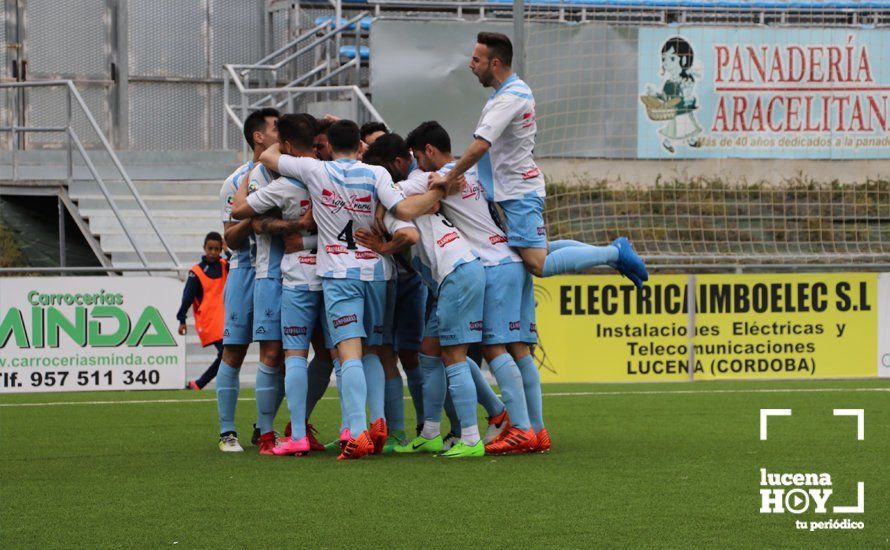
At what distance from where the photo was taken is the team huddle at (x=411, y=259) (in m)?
8.34

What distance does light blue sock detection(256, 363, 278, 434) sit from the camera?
8.92 metres

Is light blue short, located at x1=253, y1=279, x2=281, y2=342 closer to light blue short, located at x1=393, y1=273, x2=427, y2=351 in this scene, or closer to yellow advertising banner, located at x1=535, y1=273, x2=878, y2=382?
light blue short, located at x1=393, y1=273, x2=427, y2=351

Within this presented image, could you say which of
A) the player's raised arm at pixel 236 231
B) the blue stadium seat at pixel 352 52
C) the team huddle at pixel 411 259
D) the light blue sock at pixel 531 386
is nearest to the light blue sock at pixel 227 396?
the team huddle at pixel 411 259

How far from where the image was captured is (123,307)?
1498cm

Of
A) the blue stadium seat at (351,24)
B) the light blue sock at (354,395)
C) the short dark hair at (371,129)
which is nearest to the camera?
the light blue sock at (354,395)

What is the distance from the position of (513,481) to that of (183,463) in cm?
206

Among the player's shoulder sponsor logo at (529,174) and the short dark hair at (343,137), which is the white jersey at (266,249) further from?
the player's shoulder sponsor logo at (529,174)

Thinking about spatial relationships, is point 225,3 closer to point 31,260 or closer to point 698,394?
point 31,260

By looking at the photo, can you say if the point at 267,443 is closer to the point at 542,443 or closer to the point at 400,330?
the point at 400,330

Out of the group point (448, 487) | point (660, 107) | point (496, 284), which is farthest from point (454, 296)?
point (660, 107)

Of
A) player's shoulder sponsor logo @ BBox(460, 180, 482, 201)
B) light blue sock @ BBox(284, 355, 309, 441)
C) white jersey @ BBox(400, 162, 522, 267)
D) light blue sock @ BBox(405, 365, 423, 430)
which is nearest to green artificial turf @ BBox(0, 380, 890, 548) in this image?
light blue sock @ BBox(284, 355, 309, 441)

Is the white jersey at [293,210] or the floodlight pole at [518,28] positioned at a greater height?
the floodlight pole at [518,28]

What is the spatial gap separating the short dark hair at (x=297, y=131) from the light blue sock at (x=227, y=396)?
4.72ft

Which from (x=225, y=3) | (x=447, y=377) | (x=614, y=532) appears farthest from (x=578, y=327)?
(x=225, y=3)
